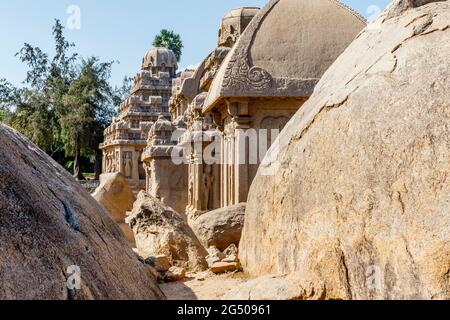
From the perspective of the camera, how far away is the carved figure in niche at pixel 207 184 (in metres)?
11.0

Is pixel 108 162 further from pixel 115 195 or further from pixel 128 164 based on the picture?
pixel 115 195

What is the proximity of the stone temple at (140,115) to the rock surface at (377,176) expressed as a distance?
754 inches

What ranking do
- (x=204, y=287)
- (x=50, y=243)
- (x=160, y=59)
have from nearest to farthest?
(x=50, y=243), (x=204, y=287), (x=160, y=59)

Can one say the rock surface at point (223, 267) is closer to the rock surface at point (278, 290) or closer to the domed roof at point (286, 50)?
the rock surface at point (278, 290)

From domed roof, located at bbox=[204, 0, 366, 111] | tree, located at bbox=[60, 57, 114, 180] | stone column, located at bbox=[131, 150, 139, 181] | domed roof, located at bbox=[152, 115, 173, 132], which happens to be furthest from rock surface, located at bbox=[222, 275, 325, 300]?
tree, located at bbox=[60, 57, 114, 180]

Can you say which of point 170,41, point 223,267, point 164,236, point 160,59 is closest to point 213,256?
point 223,267

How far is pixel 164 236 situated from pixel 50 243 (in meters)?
4.71

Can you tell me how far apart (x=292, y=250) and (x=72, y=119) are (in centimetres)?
2979

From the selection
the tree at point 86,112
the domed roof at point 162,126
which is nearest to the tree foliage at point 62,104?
the tree at point 86,112

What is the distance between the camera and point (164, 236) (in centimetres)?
678

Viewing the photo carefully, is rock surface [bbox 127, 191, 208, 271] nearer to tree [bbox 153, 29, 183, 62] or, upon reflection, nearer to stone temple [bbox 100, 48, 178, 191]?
stone temple [bbox 100, 48, 178, 191]

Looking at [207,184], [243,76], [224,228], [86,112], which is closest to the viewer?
[224,228]

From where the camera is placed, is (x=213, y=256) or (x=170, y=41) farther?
(x=170, y=41)

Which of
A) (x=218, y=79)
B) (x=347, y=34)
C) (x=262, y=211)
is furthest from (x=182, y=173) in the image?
(x=262, y=211)
